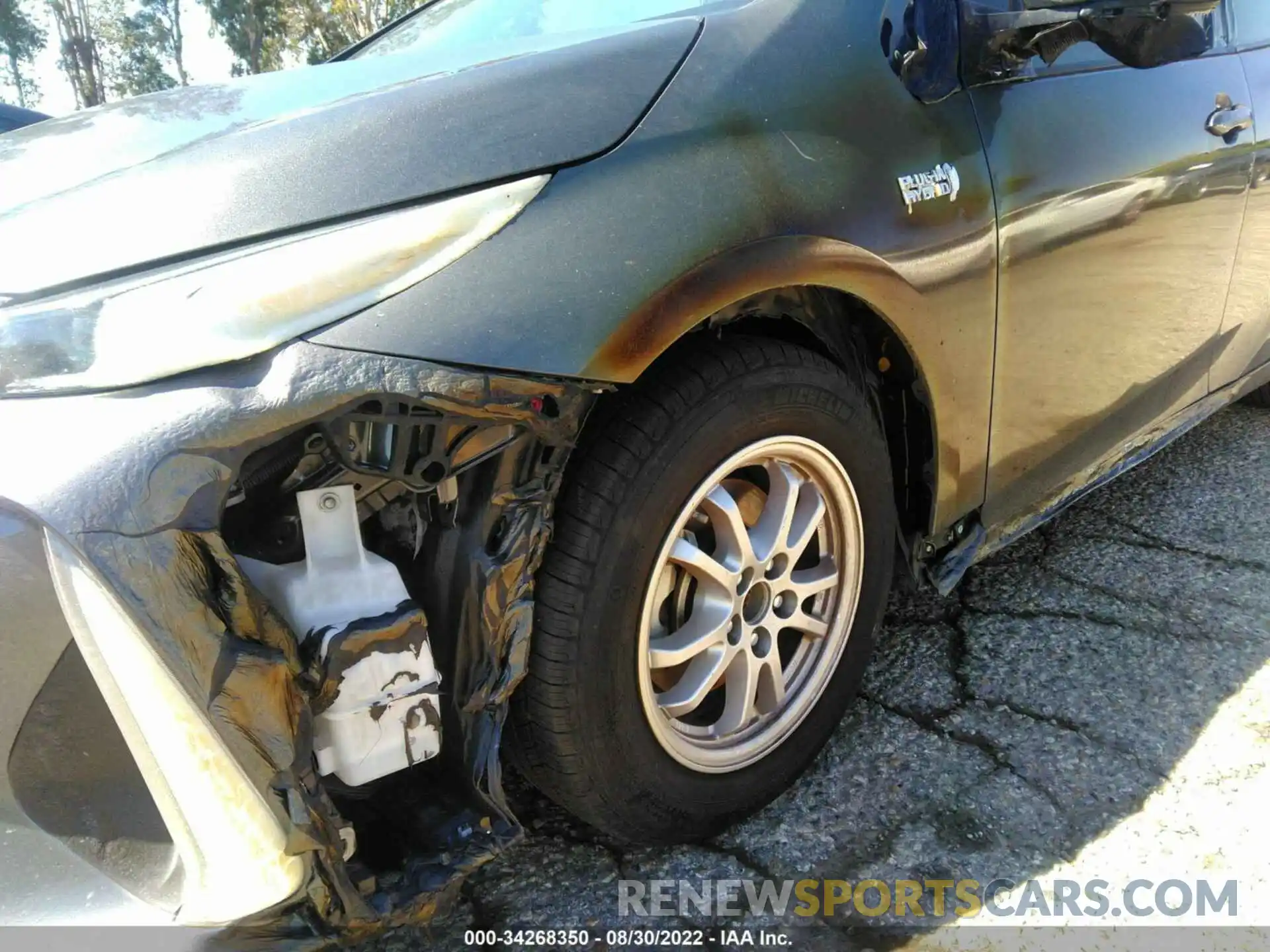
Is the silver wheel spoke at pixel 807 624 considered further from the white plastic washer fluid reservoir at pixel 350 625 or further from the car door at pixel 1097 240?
the white plastic washer fluid reservoir at pixel 350 625

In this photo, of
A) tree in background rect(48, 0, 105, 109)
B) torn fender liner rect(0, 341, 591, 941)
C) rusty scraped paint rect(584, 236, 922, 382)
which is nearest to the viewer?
torn fender liner rect(0, 341, 591, 941)

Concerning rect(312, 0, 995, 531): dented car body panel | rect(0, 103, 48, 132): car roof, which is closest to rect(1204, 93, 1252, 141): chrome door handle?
rect(312, 0, 995, 531): dented car body panel

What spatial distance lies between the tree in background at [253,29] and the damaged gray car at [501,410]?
2552cm

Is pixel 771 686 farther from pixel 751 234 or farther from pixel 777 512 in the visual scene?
pixel 751 234

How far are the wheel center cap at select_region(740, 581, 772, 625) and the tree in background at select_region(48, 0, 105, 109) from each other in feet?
104

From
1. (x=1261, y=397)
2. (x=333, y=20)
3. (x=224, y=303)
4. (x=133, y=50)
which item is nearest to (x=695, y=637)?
(x=224, y=303)

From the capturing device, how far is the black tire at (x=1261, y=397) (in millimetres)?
3819

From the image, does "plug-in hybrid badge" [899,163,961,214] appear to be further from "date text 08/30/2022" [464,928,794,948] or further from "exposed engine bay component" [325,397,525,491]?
"date text 08/30/2022" [464,928,794,948]

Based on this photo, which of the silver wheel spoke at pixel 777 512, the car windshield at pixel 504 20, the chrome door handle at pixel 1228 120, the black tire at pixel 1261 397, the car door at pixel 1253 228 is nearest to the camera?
the silver wheel spoke at pixel 777 512

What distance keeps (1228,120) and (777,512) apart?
1713 mm

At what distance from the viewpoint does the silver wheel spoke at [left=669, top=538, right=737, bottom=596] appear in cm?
150

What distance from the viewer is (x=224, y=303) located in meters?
1.06

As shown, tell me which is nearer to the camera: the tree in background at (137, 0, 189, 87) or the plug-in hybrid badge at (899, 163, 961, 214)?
the plug-in hybrid badge at (899, 163, 961, 214)

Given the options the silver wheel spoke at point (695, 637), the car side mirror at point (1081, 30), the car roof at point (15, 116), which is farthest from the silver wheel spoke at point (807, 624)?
the car roof at point (15, 116)
